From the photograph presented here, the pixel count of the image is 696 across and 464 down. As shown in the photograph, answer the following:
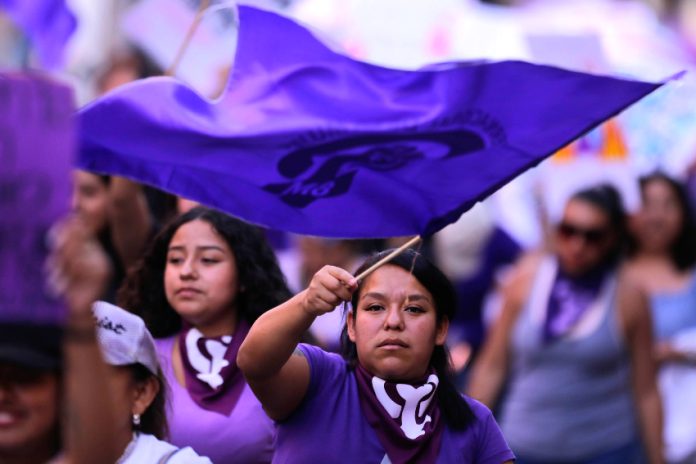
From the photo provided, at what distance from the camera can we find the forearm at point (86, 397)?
3367 millimetres

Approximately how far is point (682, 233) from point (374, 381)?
5.21 meters

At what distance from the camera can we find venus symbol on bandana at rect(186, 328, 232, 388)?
5.54m

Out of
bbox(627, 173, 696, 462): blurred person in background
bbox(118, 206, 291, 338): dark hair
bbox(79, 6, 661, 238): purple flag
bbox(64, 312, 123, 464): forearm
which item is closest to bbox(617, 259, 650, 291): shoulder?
bbox(627, 173, 696, 462): blurred person in background

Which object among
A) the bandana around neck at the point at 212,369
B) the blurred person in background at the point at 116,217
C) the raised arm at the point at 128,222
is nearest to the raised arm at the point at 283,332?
the bandana around neck at the point at 212,369

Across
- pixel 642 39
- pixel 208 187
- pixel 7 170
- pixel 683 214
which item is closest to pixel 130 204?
pixel 208 187

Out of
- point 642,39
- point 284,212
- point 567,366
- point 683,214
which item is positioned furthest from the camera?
point 642,39

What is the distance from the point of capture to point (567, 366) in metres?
8.00

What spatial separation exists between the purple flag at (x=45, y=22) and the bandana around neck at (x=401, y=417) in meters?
3.23

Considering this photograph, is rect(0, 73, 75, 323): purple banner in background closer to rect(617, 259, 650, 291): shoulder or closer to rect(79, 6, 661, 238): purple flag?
rect(79, 6, 661, 238): purple flag

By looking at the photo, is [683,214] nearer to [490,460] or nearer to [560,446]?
[560,446]

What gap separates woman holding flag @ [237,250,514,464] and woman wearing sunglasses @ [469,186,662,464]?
305 centimetres

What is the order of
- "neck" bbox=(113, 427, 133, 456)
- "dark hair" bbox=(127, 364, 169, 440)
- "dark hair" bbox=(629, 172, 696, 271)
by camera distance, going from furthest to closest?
1. "dark hair" bbox=(629, 172, 696, 271)
2. "dark hair" bbox=(127, 364, 169, 440)
3. "neck" bbox=(113, 427, 133, 456)

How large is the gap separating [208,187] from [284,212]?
245 mm

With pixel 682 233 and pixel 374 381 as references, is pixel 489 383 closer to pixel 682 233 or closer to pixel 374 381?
pixel 682 233
